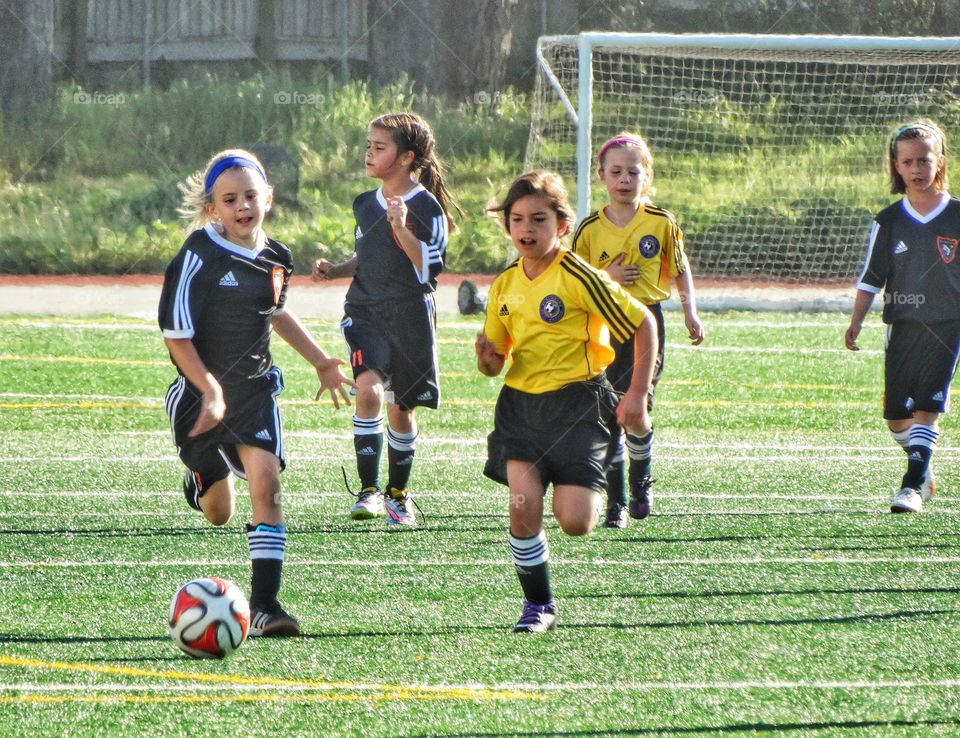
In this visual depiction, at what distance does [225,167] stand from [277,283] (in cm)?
45

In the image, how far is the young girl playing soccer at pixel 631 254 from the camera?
6.64 meters

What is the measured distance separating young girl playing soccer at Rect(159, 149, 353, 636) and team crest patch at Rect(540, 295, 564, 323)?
81cm

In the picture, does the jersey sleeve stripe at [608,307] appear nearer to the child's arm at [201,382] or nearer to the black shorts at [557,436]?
the black shorts at [557,436]

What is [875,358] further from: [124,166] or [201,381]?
[124,166]

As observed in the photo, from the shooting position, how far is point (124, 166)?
25.2 m

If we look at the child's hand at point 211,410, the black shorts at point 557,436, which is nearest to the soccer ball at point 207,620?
the child's hand at point 211,410

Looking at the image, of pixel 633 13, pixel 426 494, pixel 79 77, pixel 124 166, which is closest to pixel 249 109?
pixel 124 166

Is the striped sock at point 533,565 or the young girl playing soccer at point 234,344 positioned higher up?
the young girl playing soccer at point 234,344

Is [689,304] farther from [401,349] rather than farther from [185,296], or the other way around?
[185,296]

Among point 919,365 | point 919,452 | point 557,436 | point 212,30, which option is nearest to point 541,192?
point 557,436

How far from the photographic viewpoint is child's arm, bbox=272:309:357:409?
17.4 ft

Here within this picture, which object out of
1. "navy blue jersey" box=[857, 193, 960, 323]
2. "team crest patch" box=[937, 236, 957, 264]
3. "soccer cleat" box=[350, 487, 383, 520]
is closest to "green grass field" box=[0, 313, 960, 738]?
"soccer cleat" box=[350, 487, 383, 520]

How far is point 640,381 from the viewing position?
16.2ft

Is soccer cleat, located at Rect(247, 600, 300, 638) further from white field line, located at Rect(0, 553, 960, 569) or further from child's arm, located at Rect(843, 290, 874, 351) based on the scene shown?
child's arm, located at Rect(843, 290, 874, 351)
